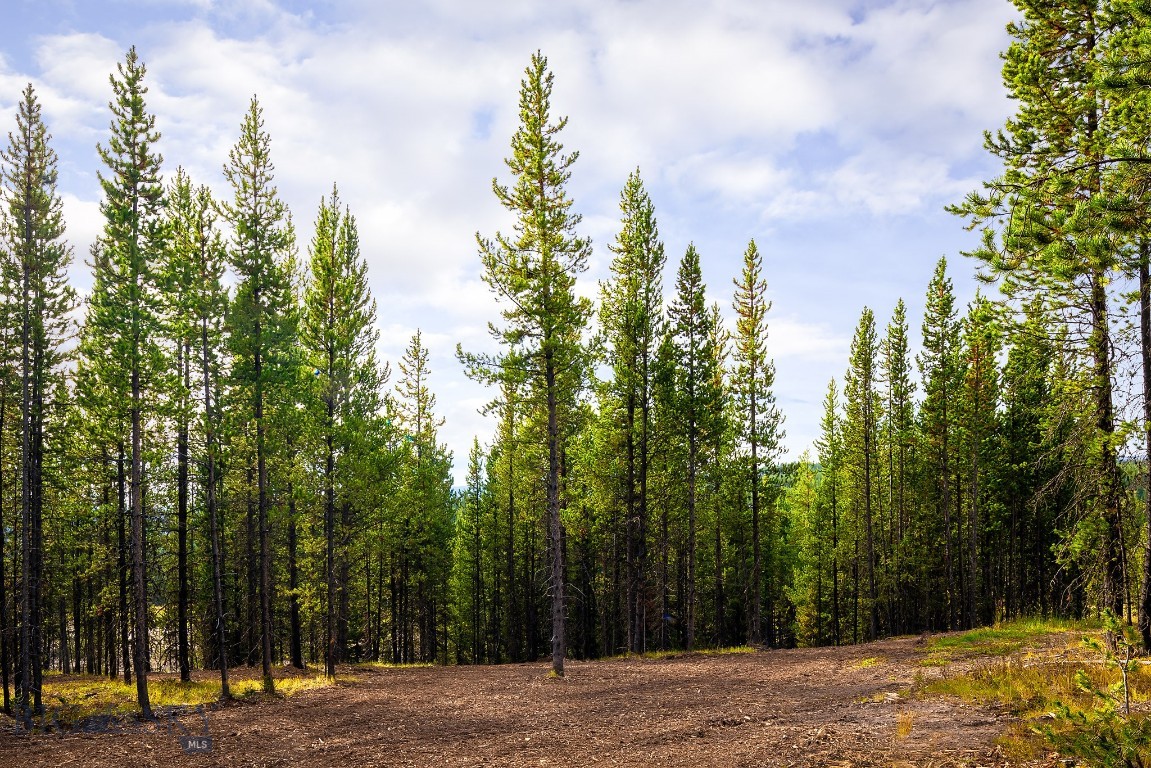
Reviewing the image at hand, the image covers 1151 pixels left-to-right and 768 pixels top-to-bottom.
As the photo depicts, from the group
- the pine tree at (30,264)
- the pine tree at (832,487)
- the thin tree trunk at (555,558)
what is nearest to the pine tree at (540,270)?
the thin tree trunk at (555,558)

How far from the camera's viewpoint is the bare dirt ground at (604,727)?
893 cm

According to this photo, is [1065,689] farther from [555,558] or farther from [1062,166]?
[555,558]

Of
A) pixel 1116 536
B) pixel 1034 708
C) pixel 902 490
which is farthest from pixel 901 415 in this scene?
pixel 1034 708

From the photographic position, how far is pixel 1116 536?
13.6m

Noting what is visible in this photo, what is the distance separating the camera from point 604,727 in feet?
38.7

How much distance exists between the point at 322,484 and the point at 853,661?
713 inches

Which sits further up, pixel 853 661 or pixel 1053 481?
pixel 1053 481

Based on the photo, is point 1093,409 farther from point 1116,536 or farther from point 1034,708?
point 1034,708

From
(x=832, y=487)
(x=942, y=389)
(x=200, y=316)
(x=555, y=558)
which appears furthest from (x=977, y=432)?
(x=200, y=316)

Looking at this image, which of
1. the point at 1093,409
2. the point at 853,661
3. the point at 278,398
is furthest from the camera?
the point at 278,398

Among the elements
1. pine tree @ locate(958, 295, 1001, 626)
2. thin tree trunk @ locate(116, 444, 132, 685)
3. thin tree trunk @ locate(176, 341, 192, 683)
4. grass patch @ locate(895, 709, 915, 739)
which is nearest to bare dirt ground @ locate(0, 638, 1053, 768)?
grass patch @ locate(895, 709, 915, 739)

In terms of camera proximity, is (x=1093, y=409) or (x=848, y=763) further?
(x=1093, y=409)

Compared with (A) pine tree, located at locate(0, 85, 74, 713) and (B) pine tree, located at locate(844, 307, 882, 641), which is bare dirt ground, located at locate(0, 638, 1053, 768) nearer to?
(A) pine tree, located at locate(0, 85, 74, 713)

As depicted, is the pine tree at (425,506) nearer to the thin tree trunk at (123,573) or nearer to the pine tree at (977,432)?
the thin tree trunk at (123,573)
